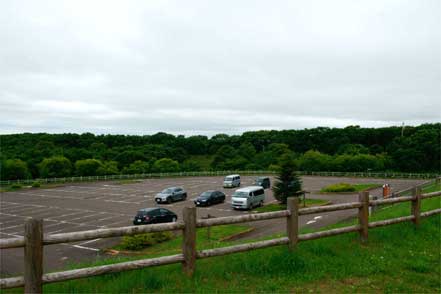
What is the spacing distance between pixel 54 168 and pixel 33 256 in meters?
65.3

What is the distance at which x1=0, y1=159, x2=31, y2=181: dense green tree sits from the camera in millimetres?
59312

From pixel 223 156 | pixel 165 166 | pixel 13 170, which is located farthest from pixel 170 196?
pixel 223 156

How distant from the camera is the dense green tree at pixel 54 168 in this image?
6344 centimetres

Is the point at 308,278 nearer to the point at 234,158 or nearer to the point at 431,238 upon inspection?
the point at 431,238

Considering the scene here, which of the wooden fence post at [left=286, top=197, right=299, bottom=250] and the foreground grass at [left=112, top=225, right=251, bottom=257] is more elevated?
the wooden fence post at [left=286, top=197, right=299, bottom=250]

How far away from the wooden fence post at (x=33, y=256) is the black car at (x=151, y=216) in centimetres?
1745

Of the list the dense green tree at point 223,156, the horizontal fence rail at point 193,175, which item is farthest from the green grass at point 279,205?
the dense green tree at point 223,156

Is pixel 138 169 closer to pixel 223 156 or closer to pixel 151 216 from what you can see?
pixel 223 156

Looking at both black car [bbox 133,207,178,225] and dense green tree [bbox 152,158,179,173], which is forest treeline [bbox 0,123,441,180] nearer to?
dense green tree [bbox 152,158,179,173]

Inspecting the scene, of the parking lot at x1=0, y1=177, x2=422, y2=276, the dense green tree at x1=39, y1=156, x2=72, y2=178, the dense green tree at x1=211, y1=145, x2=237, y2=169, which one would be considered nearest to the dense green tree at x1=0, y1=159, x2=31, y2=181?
the dense green tree at x1=39, y1=156, x2=72, y2=178

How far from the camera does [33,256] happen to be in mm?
4652

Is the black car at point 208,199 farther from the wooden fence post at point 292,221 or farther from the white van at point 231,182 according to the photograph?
the wooden fence post at point 292,221

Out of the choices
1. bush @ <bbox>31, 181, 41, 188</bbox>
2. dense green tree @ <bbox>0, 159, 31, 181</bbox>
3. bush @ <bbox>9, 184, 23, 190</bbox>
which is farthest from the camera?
dense green tree @ <bbox>0, 159, 31, 181</bbox>

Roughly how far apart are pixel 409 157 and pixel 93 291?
7907 cm
